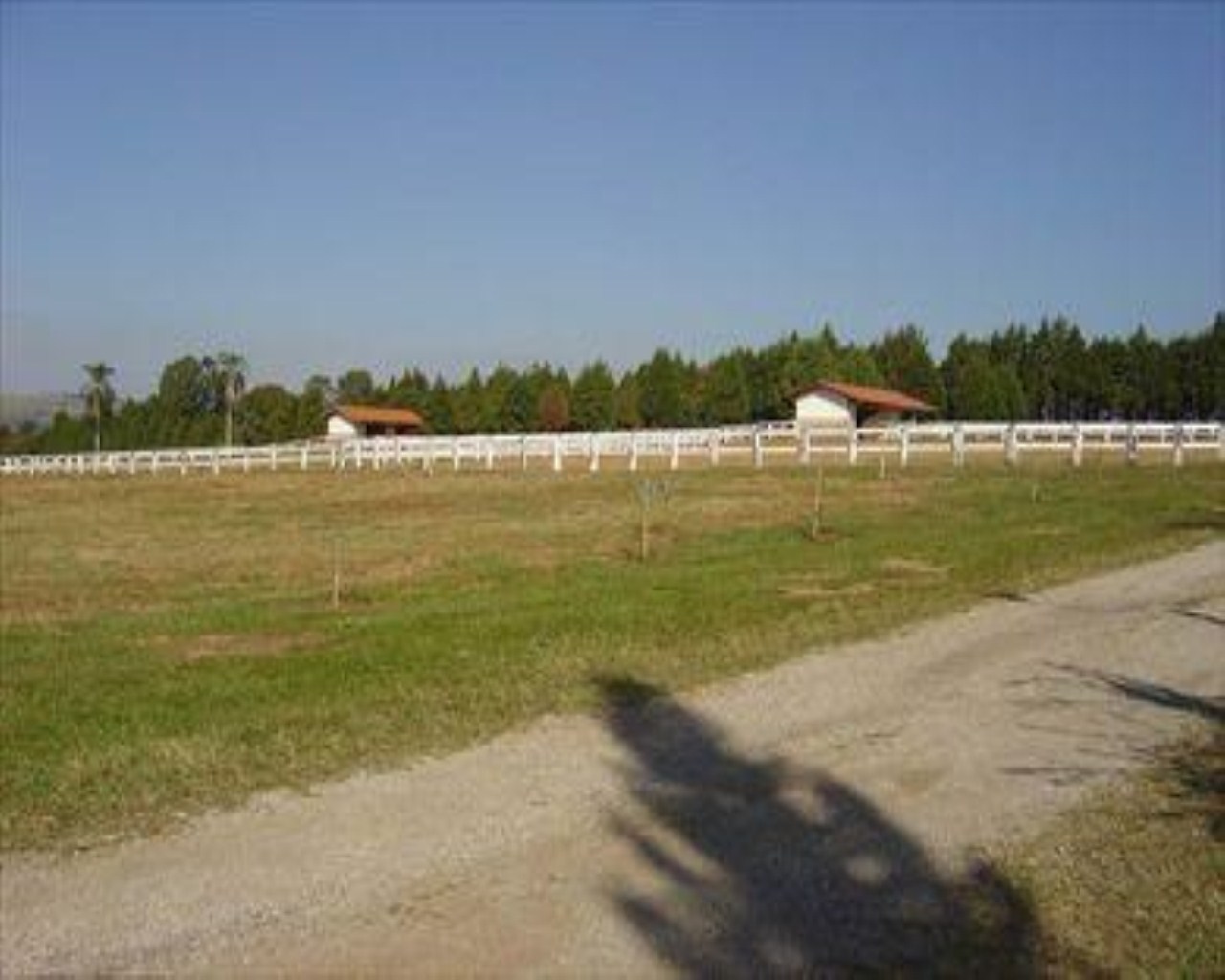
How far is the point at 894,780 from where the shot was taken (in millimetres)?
9742

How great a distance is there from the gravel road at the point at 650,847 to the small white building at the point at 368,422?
9865 cm

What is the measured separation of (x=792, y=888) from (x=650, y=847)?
95 centimetres

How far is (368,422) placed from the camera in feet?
366

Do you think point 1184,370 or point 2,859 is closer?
point 2,859

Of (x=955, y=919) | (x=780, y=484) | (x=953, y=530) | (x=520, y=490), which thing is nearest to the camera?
(x=955, y=919)

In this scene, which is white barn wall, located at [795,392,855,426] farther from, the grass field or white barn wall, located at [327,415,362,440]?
the grass field

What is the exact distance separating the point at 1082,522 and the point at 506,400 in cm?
9770

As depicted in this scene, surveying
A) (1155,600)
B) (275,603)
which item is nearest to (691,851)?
(1155,600)

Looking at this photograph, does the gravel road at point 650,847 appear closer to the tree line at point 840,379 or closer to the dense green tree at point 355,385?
the tree line at point 840,379

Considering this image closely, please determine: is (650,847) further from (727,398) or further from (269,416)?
(269,416)

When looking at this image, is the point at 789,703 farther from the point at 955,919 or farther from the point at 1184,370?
the point at 1184,370

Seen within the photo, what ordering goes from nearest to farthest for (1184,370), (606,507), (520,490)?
(606,507) < (520,490) < (1184,370)

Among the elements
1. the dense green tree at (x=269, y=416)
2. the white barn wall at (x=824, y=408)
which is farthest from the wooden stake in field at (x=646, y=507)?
the dense green tree at (x=269, y=416)

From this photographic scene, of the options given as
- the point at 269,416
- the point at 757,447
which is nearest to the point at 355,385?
the point at 269,416
